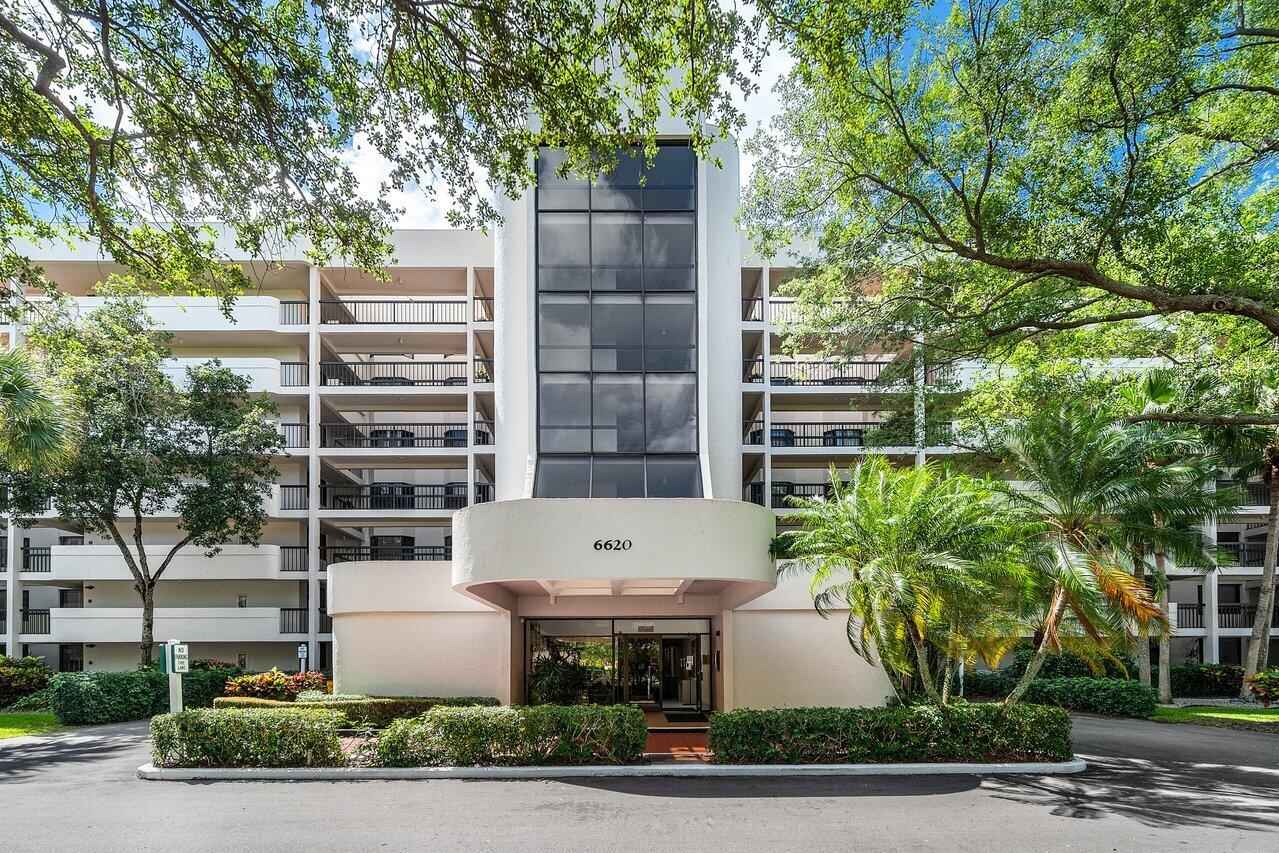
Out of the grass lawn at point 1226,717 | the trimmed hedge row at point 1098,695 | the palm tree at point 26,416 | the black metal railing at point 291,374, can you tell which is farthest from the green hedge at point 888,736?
the black metal railing at point 291,374

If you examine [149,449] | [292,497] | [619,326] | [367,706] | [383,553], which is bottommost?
[367,706]

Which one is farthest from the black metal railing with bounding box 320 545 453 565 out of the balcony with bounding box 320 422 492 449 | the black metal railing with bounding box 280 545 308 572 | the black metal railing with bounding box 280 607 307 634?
the balcony with bounding box 320 422 492 449

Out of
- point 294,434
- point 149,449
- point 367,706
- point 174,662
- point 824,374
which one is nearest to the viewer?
point 174,662

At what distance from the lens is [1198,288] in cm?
1417

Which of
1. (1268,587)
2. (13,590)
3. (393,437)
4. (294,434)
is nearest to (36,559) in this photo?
(13,590)

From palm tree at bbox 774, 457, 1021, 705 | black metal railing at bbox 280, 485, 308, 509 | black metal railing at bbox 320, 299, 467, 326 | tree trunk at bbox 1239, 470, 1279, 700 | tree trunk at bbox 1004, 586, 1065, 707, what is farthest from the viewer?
black metal railing at bbox 320, 299, 467, 326

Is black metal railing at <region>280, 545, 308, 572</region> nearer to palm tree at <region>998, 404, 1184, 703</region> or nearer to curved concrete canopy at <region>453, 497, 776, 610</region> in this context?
curved concrete canopy at <region>453, 497, 776, 610</region>

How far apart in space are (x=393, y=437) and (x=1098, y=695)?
25.0 metres

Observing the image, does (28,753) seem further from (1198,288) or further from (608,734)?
(1198,288)

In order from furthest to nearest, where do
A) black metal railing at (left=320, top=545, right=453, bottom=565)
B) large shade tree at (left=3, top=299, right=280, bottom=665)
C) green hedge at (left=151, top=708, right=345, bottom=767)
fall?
black metal railing at (left=320, top=545, right=453, bottom=565)
large shade tree at (left=3, top=299, right=280, bottom=665)
green hedge at (left=151, top=708, right=345, bottom=767)

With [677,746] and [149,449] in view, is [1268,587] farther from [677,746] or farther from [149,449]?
[149,449]

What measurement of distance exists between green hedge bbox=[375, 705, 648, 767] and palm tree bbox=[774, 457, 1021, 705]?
15.3ft

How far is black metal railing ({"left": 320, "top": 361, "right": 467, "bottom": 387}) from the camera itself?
107 ft

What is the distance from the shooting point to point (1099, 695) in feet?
77.7
